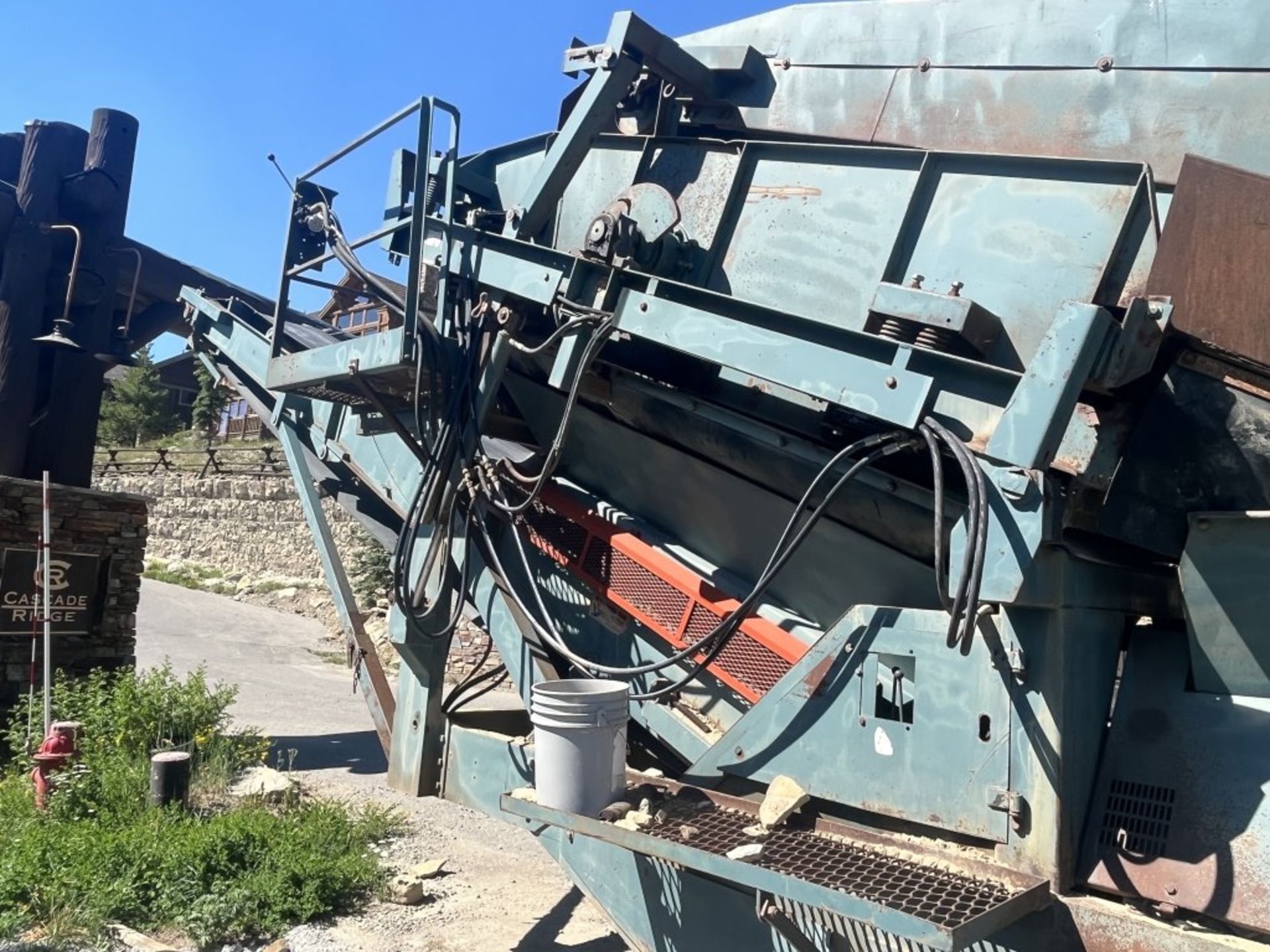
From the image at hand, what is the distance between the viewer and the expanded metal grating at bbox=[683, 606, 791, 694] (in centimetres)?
346

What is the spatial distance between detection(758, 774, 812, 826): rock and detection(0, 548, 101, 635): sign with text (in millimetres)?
5841

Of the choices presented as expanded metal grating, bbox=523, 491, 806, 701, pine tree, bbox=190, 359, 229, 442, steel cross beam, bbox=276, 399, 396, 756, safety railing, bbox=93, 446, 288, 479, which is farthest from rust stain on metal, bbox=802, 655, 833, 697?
pine tree, bbox=190, 359, 229, 442

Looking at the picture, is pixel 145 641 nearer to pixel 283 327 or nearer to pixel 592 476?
pixel 283 327

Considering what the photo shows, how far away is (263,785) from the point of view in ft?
20.5

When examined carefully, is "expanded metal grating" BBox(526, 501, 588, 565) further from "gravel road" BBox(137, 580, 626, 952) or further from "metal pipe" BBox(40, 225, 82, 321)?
"metal pipe" BBox(40, 225, 82, 321)

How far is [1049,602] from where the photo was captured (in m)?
2.72

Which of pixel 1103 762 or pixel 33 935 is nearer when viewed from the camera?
pixel 1103 762

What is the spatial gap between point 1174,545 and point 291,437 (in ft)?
15.5

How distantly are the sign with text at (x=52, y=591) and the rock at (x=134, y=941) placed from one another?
10.8 feet

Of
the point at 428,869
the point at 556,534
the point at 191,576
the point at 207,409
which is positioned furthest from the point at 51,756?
the point at 207,409

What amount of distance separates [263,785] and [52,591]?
7.98 ft

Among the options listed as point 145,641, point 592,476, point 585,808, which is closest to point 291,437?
point 592,476

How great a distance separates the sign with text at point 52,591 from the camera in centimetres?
700

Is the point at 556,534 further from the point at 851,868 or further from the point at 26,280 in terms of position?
the point at 26,280
